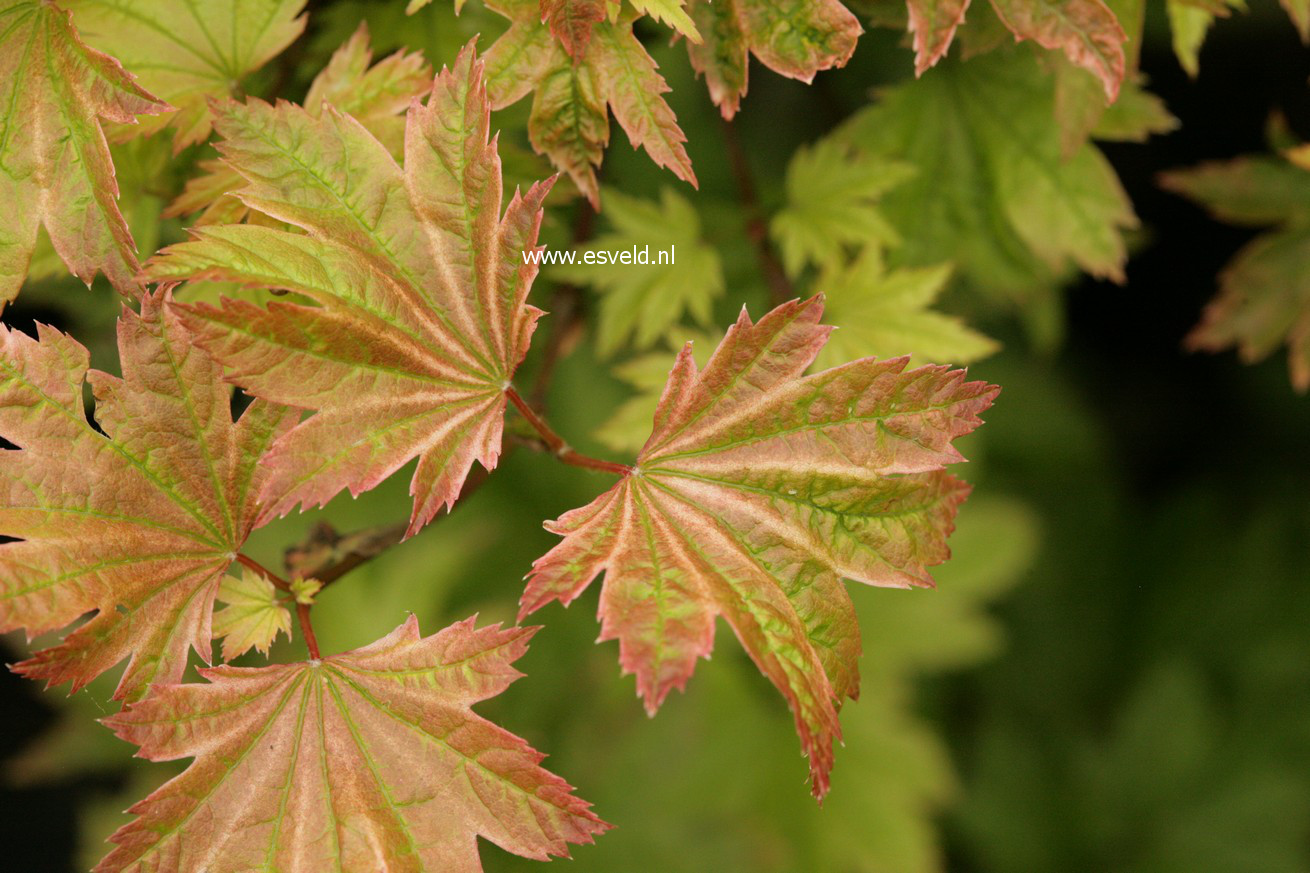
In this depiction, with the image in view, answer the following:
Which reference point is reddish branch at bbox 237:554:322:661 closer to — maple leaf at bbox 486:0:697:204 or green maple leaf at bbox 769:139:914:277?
maple leaf at bbox 486:0:697:204

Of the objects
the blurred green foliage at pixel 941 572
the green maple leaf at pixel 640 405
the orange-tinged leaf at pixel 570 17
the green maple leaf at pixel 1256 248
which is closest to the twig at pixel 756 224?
the blurred green foliage at pixel 941 572

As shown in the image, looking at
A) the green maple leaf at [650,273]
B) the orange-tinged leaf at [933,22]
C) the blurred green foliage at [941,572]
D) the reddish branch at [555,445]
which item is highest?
the orange-tinged leaf at [933,22]

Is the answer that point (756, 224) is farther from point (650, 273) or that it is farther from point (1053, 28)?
point (1053, 28)

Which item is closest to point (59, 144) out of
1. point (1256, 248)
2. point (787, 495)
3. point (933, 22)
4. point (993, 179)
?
point (787, 495)

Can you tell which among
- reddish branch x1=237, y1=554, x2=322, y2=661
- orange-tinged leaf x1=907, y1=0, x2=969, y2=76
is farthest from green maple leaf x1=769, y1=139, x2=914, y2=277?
reddish branch x1=237, y1=554, x2=322, y2=661

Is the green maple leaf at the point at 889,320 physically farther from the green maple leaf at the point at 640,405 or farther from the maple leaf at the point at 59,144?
the maple leaf at the point at 59,144
